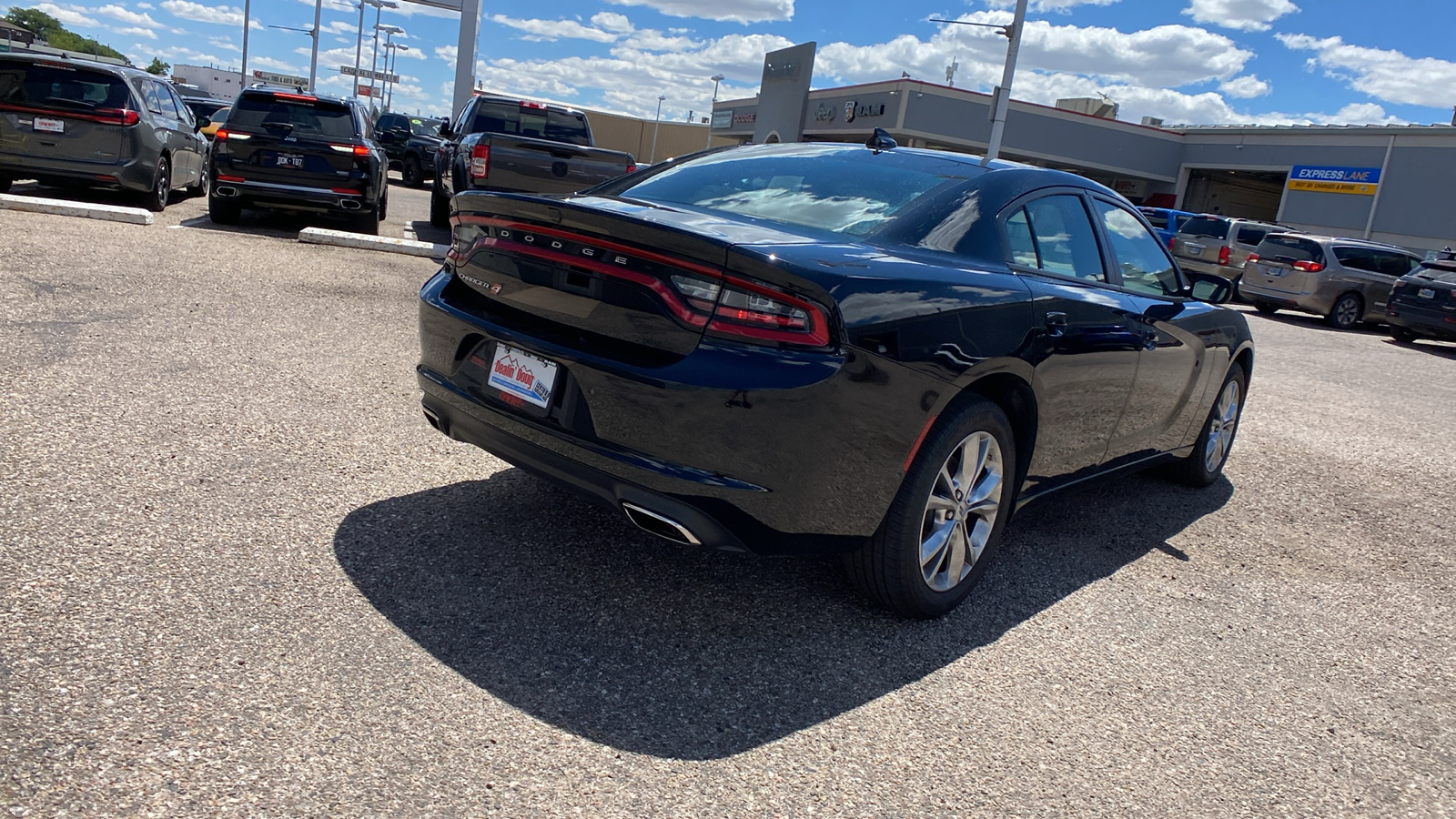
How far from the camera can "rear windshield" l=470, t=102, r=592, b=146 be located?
1372 centimetres

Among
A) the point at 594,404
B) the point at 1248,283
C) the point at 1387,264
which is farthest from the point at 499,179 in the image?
the point at 1387,264

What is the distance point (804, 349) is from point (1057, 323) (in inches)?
50.8

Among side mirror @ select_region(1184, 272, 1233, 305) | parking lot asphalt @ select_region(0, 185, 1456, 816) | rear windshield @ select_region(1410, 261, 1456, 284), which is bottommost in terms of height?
parking lot asphalt @ select_region(0, 185, 1456, 816)

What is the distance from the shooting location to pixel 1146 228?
16.3 feet

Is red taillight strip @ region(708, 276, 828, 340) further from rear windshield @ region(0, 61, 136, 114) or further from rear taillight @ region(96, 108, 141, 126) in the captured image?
rear windshield @ region(0, 61, 136, 114)

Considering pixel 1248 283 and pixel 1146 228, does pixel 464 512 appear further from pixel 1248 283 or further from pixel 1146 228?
pixel 1248 283

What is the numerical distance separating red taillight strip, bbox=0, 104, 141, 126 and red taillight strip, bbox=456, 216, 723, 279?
954cm

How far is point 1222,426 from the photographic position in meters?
5.83

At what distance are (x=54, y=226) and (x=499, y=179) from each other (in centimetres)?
384

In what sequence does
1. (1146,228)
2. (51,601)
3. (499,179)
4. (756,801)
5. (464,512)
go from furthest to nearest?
(499,179) → (1146,228) → (464,512) → (51,601) → (756,801)

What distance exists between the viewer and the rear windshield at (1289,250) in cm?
1859

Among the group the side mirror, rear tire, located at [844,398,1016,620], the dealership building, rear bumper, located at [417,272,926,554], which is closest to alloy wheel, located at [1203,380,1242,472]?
the side mirror

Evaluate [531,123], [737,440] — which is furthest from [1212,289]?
[531,123]

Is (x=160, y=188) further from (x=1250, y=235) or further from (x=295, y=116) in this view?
(x=1250, y=235)
